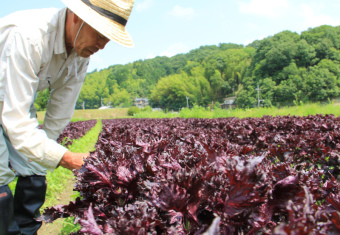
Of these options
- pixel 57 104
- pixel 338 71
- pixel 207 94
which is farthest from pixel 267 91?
pixel 57 104

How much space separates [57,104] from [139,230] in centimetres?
235

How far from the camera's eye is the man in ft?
5.68

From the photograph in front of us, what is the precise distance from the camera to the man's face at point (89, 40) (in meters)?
2.01

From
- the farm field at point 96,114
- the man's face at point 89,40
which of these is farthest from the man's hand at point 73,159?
the farm field at point 96,114

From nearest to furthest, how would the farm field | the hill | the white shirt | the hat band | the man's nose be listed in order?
the white shirt, the hat band, the man's nose, the hill, the farm field

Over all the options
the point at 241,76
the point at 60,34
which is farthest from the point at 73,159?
the point at 241,76

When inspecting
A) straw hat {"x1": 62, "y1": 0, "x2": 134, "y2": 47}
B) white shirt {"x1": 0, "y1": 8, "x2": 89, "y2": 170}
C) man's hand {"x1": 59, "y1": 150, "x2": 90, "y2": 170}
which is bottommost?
man's hand {"x1": 59, "y1": 150, "x2": 90, "y2": 170}

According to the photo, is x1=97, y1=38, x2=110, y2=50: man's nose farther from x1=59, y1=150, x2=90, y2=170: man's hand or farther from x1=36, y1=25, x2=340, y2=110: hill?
x1=36, y1=25, x2=340, y2=110: hill

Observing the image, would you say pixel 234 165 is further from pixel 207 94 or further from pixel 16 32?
pixel 207 94

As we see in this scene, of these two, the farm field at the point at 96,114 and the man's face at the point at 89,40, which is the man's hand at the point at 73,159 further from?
the farm field at the point at 96,114

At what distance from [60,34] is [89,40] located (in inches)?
12.1

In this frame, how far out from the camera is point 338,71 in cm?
5419

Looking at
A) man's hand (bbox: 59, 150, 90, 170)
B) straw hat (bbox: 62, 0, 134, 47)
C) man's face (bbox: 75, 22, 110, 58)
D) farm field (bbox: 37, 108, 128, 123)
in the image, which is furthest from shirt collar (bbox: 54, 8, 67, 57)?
farm field (bbox: 37, 108, 128, 123)

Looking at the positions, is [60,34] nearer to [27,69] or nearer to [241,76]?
[27,69]
